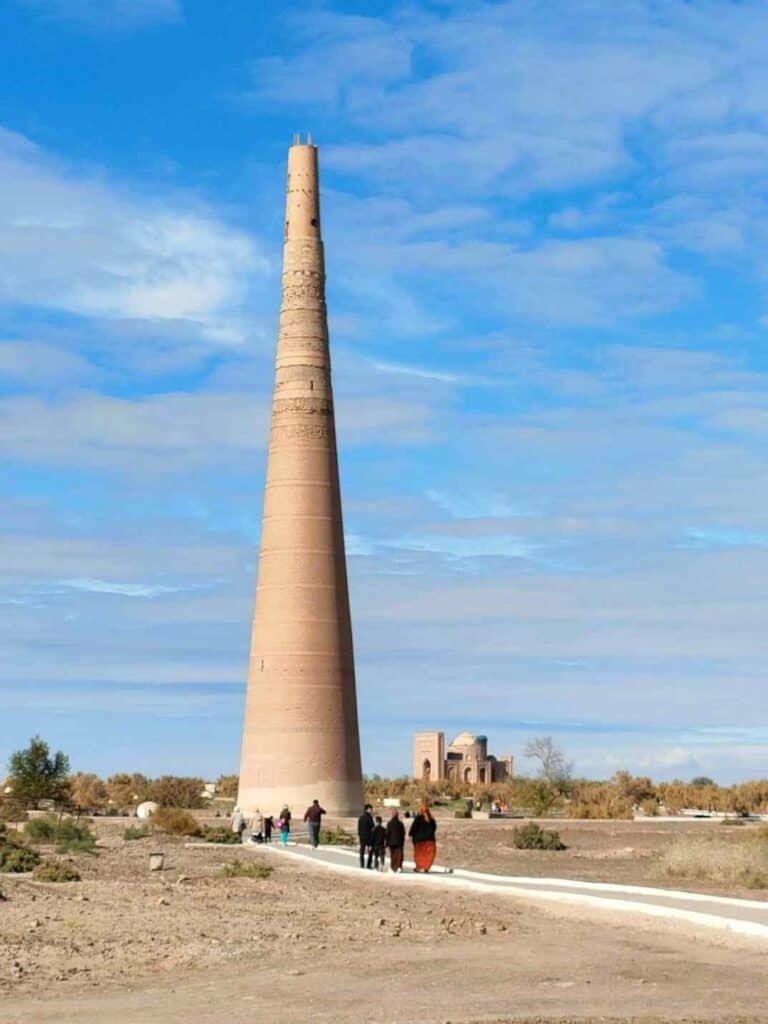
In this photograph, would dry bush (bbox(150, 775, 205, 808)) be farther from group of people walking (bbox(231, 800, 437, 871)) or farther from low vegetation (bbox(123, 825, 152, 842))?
group of people walking (bbox(231, 800, 437, 871))

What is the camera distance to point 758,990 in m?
12.8

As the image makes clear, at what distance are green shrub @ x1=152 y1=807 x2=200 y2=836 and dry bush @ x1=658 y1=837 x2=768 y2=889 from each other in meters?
14.2

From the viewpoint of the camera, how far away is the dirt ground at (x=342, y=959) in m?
12.3

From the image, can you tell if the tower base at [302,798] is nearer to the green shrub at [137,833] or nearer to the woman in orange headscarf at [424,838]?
the green shrub at [137,833]

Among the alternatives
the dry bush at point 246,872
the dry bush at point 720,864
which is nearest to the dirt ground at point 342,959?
the dry bush at point 246,872

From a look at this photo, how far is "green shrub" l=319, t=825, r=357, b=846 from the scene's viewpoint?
124 ft

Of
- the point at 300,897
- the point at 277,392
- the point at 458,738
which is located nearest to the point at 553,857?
the point at 300,897

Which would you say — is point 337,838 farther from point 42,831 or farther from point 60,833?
point 42,831

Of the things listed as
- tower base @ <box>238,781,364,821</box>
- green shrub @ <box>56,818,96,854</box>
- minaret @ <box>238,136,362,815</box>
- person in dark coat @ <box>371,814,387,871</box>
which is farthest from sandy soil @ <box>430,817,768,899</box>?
green shrub @ <box>56,818,96,854</box>

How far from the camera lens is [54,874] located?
25078 millimetres

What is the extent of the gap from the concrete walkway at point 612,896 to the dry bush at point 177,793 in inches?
1288

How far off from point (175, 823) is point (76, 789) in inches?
1217

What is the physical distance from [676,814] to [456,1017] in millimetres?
56524

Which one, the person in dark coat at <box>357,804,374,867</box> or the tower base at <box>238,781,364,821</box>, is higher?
the tower base at <box>238,781,364,821</box>
